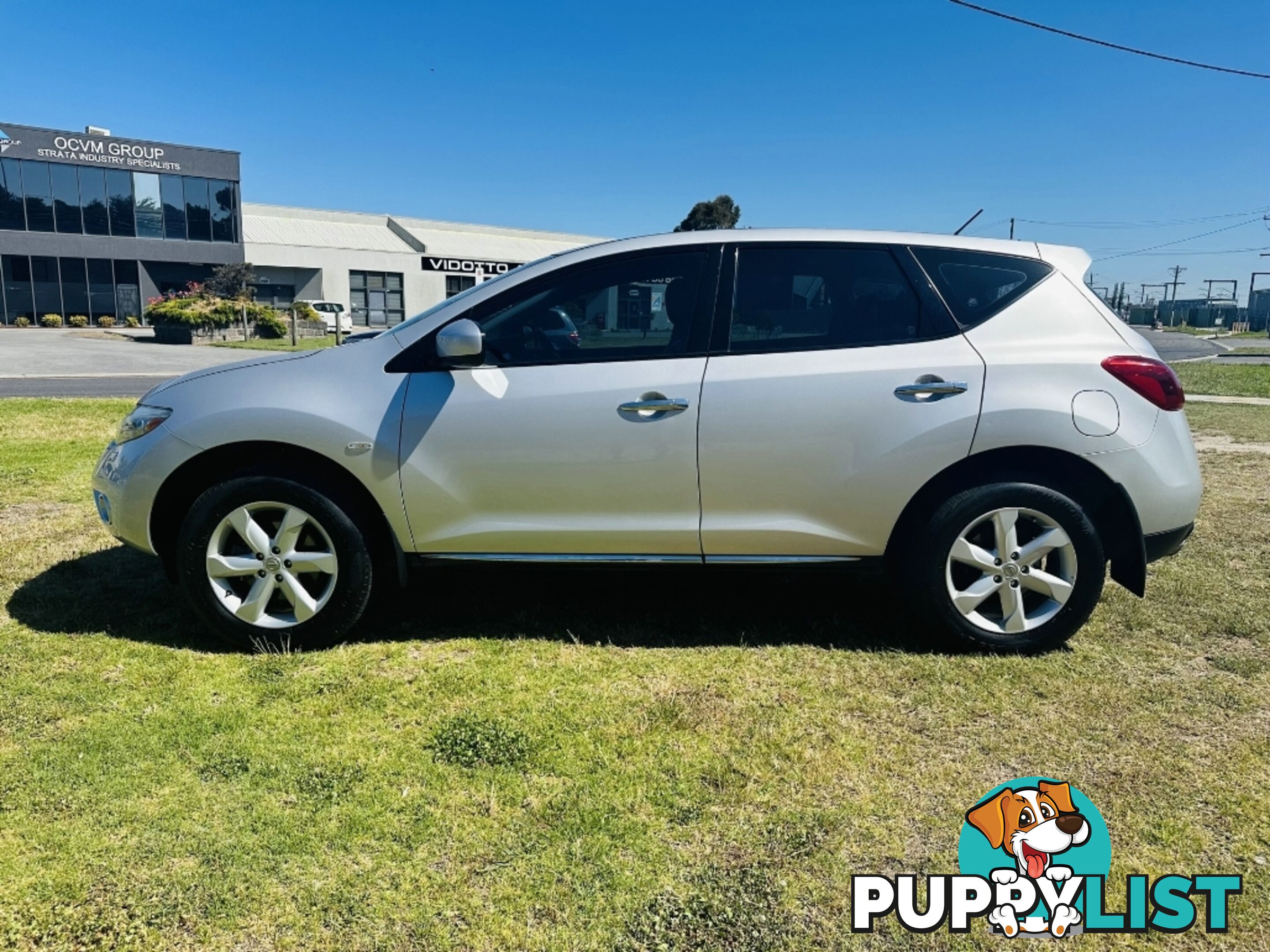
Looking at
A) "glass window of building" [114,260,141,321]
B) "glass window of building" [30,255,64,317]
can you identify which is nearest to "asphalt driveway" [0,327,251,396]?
"glass window of building" [30,255,64,317]

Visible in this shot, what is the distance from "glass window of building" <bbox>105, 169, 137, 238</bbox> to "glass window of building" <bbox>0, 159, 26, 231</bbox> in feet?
10.7

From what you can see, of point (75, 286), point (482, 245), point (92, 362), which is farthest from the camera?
point (482, 245)

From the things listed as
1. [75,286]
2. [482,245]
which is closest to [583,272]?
[75,286]

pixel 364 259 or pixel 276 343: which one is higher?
pixel 364 259

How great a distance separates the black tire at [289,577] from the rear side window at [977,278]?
265 cm

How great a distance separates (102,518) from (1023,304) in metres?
4.10

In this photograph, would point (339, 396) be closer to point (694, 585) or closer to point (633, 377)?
point (633, 377)

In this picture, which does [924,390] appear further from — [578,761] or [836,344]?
[578,761]

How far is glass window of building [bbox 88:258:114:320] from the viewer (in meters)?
39.8

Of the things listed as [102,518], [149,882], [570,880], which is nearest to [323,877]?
[149,882]

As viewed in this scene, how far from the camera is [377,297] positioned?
153 ft

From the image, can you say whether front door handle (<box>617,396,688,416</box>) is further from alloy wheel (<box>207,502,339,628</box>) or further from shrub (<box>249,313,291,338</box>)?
shrub (<box>249,313,291,338</box>)

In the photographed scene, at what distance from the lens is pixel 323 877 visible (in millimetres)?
2189

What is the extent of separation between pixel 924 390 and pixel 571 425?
1428mm
